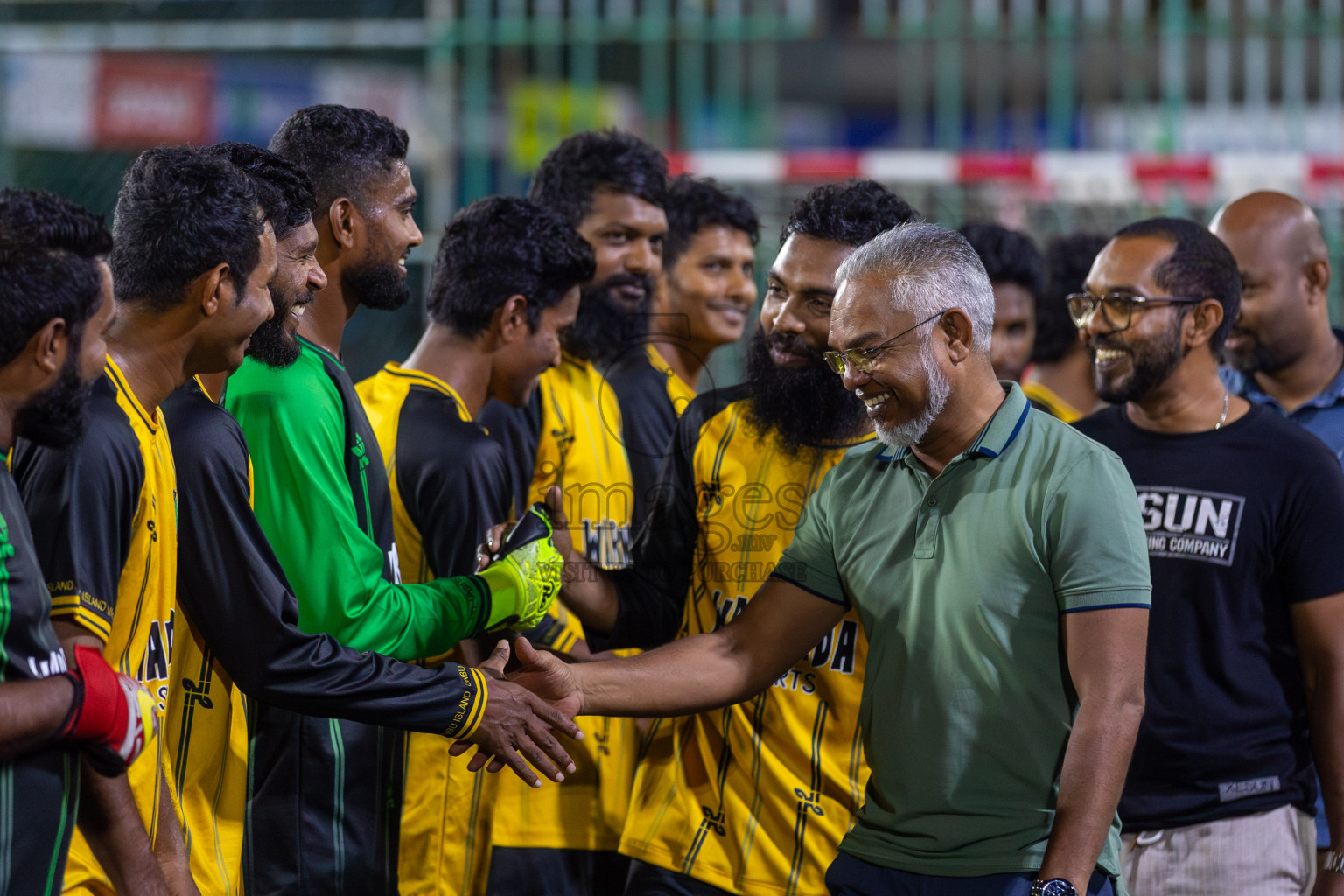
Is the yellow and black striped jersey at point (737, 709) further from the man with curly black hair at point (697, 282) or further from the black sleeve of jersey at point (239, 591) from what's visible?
the man with curly black hair at point (697, 282)

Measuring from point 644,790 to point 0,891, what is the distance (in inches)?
67.5

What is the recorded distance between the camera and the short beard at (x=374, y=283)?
3.56m

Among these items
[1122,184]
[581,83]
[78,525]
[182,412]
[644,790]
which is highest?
[581,83]

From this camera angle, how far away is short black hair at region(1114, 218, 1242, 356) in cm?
391

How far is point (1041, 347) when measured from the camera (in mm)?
6203

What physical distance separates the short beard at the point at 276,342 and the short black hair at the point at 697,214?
2580 mm

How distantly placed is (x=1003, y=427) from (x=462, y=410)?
1547mm

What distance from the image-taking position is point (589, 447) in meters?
4.52

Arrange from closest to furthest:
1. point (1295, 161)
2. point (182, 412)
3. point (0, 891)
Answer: point (0, 891) < point (182, 412) < point (1295, 161)

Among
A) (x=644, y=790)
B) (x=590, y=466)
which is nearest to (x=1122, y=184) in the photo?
(x=590, y=466)

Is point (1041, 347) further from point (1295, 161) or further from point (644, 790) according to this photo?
point (644, 790)

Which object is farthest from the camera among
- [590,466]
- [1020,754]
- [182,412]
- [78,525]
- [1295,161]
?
[1295,161]

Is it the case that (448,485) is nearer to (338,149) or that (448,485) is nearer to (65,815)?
(338,149)

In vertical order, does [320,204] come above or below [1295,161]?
below
